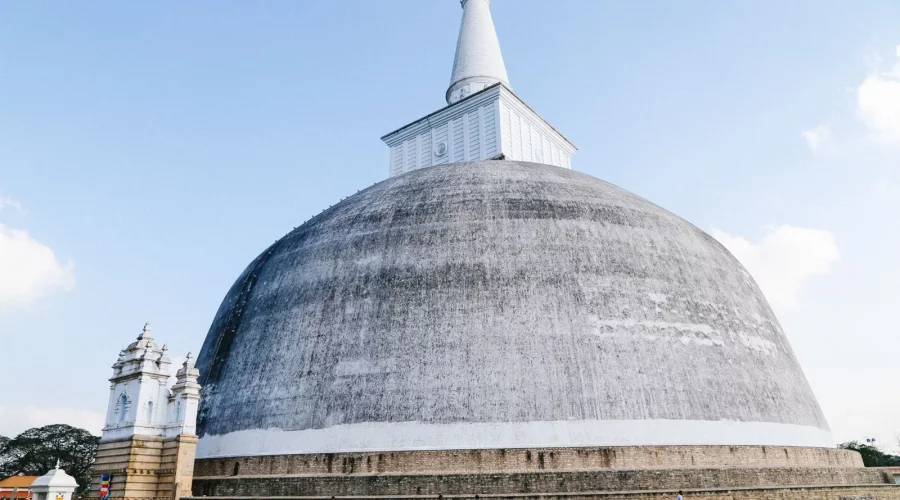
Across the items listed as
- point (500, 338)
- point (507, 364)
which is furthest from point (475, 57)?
point (507, 364)

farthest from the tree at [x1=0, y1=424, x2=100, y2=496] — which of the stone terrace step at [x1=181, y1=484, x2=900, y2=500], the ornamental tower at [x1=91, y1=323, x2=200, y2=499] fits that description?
the stone terrace step at [x1=181, y1=484, x2=900, y2=500]

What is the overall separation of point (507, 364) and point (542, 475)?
274 centimetres

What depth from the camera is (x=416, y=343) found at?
16.5 metres

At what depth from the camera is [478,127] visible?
1118 inches

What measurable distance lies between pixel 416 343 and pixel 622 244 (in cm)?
672

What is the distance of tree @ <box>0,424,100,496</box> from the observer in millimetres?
53781

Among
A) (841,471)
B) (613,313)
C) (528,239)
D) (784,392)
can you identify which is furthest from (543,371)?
(841,471)

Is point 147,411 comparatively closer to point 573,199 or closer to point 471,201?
point 471,201

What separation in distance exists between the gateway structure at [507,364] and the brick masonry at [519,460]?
4cm

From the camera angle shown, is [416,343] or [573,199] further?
[573,199]

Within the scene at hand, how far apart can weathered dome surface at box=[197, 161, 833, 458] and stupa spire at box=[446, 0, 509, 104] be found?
11.5 metres

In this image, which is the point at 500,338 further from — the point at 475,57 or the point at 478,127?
the point at 475,57

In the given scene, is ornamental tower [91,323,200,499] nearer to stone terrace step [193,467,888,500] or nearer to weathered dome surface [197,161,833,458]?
weathered dome surface [197,161,833,458]

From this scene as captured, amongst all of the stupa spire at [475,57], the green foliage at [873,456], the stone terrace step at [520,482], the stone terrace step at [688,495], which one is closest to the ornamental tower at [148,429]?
the stone terrace step at [688,495]
